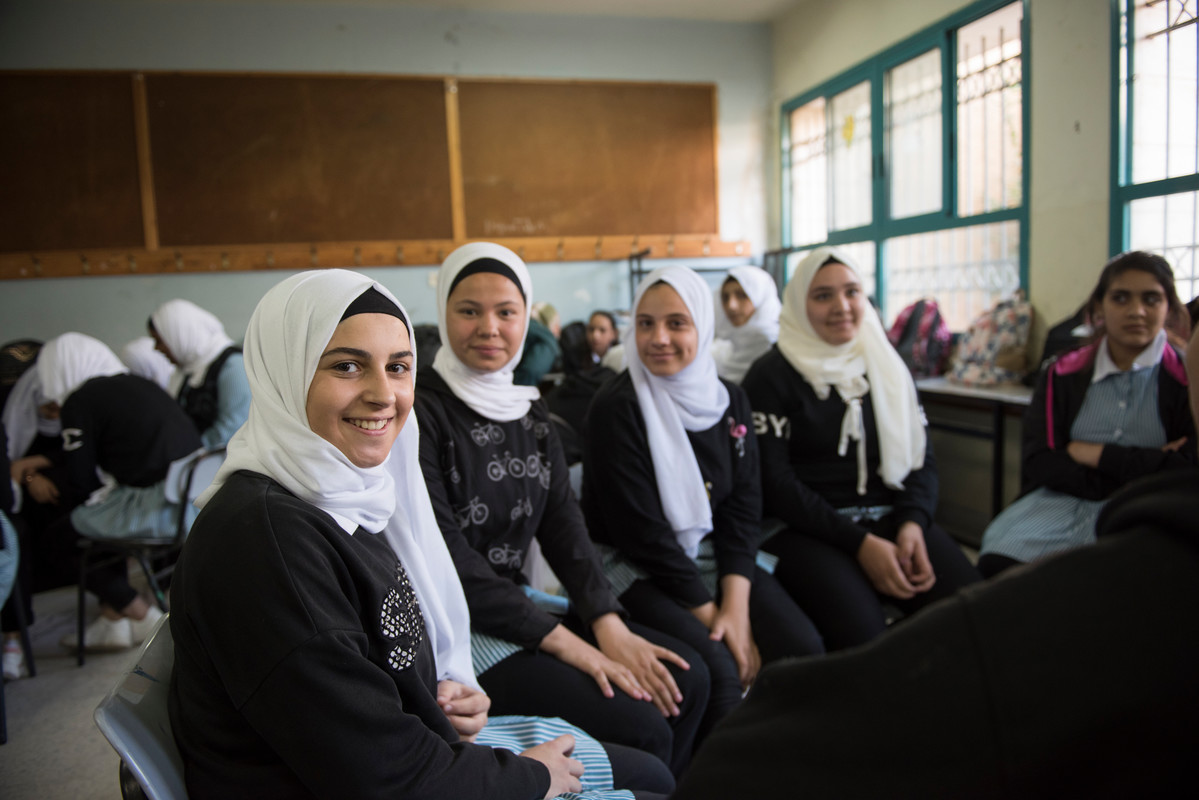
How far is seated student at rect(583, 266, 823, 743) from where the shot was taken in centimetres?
170

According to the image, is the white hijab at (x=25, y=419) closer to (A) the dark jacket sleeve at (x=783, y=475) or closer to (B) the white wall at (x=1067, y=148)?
(A) the dark jacket sleeve at (x=783, y=475)

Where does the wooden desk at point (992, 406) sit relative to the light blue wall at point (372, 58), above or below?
below

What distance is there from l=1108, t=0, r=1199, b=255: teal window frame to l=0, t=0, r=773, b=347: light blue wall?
3.38 metres

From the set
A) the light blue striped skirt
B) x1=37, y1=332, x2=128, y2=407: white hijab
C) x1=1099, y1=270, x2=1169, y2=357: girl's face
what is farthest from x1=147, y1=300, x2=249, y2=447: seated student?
x1=1099, y1=270, x2=1169, y2=357: girl's face

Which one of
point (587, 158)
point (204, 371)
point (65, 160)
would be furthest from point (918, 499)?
point (65, 160)

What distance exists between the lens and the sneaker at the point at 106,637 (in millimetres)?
2672

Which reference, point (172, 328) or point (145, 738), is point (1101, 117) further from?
point (172, 328)

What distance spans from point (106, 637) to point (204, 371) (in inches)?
46.4

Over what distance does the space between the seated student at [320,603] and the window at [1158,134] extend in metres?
3.45

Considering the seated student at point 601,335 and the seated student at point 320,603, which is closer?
the seated student at point 320,603

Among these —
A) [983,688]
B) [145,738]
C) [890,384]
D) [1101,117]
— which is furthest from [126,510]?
[1101,117]

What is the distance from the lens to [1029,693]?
421 millimetres

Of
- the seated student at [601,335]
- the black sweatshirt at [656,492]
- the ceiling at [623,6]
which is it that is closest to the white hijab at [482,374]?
the black sweatshirt at [656,492]

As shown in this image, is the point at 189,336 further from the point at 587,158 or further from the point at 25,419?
the point at 587,158
